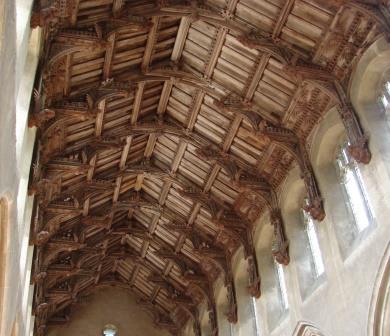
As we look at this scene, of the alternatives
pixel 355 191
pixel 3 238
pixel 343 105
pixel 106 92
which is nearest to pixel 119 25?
pixel 106 92

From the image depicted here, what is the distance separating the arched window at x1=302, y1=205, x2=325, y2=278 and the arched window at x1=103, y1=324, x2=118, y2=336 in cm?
1378

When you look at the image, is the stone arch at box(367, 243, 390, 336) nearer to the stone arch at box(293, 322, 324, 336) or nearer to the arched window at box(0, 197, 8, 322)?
the stone arch at box(293, 322, 324, 336)

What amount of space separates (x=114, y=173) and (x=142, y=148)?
1.30 m

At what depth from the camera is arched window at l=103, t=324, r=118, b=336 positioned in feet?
85.6

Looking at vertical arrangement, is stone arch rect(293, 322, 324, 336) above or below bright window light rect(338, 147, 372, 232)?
below

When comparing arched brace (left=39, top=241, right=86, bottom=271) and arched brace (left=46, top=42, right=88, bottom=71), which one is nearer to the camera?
arched brace (left=46, top=42, right=88, bottom=71)

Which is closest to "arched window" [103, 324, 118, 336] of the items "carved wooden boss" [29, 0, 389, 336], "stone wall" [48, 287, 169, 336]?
"stone wall" [48, 287, 169, 336]

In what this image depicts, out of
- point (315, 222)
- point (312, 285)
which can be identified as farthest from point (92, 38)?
point (312, 285)

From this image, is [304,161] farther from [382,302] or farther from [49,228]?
[49,228]

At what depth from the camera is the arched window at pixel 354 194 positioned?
12.5 meters

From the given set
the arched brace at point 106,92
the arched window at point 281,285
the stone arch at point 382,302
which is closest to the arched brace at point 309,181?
the arched window at point 281,285

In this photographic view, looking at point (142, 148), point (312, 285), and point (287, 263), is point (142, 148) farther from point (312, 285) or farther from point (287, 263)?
point (312, 285)

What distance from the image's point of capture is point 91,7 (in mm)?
12867

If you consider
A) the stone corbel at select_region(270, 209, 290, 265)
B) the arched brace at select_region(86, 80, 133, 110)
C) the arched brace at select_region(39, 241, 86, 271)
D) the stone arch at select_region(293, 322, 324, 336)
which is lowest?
the stone arch at select_region(293, 322, 324, 336)
